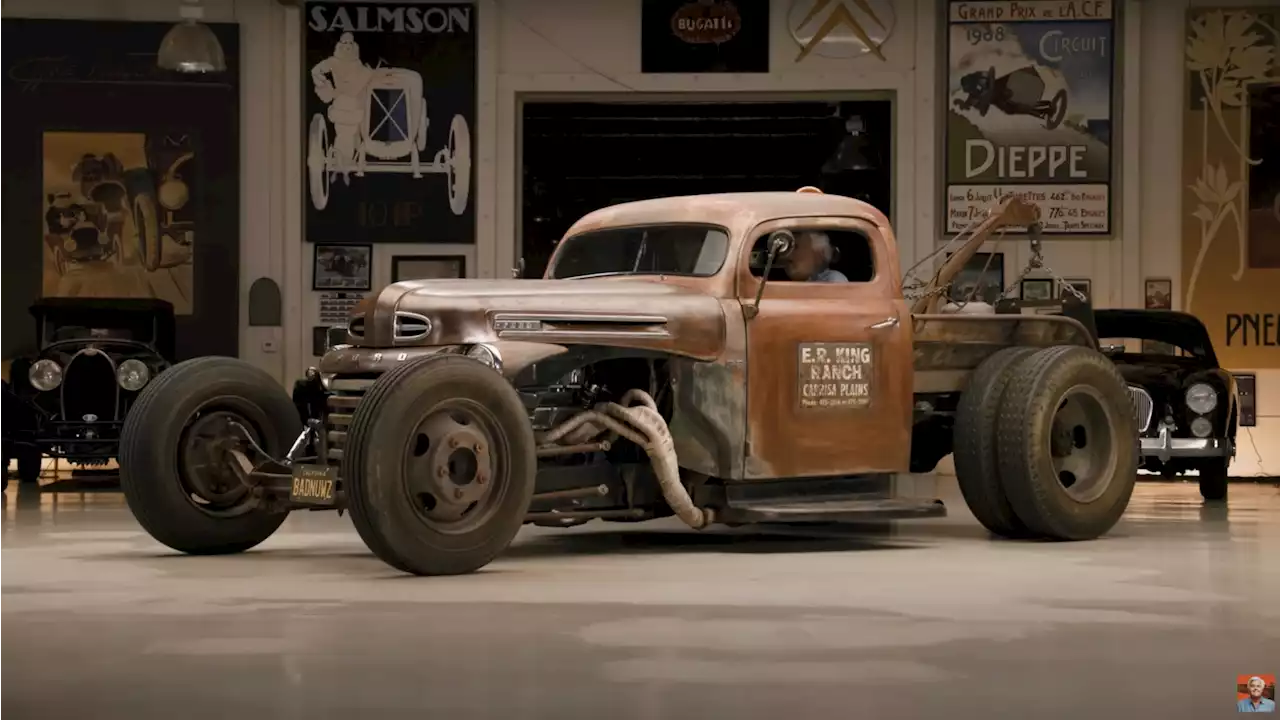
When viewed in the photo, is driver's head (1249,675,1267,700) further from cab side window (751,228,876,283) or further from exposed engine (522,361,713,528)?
cab side window (751,228,876,283)

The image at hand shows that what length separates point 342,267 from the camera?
55.3 ft

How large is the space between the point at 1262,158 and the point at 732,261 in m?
9.22

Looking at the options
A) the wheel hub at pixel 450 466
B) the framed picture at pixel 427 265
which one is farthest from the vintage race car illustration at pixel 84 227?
the wheel hub at pixel 450 466

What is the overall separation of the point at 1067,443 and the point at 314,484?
3.66 meters

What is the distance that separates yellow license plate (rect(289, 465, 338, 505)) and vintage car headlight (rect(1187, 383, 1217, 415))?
21.7 ft

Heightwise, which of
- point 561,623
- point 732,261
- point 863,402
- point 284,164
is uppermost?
point 284,164

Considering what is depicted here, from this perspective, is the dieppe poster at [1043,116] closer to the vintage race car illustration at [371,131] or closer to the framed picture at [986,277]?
the framed picture at [986,277]

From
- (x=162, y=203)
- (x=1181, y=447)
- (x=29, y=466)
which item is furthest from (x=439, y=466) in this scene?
(x=162, y=203)

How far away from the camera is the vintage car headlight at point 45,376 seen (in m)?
13.9

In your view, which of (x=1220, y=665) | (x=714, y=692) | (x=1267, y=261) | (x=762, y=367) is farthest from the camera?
(x=1267, y=261)

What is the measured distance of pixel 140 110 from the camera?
55.0ft

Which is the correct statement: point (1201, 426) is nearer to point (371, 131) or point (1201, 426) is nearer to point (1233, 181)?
point (1233, 181)

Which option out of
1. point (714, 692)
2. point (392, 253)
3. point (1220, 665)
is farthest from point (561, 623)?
point (392, 253)

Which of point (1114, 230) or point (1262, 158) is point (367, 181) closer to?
point (1114, 230)
